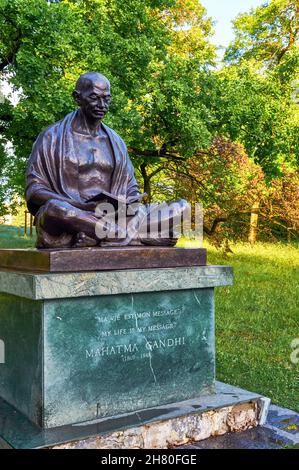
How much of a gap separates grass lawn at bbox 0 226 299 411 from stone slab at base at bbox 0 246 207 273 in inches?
66.8

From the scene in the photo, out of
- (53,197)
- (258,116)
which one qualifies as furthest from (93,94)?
(258,116)

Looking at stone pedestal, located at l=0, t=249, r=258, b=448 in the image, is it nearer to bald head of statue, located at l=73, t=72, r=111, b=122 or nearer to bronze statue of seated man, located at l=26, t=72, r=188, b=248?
bronze statue of seated man, located at l=26, t=72, r=188, b=248

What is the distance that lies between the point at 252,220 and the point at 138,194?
1425cm

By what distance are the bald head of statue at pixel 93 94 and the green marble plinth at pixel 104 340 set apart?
1.34 metres

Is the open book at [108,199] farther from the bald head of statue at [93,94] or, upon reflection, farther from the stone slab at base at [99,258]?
the bald head of statue at [93,94]

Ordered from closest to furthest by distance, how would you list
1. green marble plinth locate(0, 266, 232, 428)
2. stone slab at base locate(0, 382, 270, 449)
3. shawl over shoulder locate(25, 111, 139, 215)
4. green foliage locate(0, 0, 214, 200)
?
1. stone slab at base locate(0, 382, 270, 449)
2. green marble plinth locate(0, 266, 232, 428)
3. shawl over shoulder locate(25, 111, 139, 215)
4. green foliage locate(0, 0, 214, 200)

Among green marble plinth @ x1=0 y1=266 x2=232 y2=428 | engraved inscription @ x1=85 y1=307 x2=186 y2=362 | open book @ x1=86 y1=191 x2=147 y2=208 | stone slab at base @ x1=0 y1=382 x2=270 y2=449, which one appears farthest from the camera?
open book @ x1=86 y1=191 x2=147 y2=208

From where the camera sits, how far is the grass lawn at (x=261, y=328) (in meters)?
5.45

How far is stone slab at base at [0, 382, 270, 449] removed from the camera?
338cm

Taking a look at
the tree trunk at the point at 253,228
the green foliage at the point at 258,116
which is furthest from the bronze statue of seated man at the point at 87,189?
the tree trunk at the point at 253,228

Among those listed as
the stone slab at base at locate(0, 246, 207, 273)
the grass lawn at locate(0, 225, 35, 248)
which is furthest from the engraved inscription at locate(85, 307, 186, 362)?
the grass lawn at locate(0, 225, 35, 248)

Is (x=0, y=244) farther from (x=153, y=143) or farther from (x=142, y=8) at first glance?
(x=142, y=8)

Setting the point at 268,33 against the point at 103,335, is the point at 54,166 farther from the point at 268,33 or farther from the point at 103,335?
the point at 268,33

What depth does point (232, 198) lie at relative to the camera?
47.6 ft
